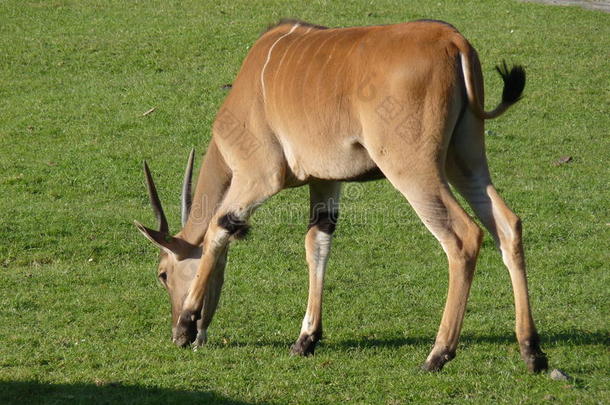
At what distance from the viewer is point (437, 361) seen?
5.64m

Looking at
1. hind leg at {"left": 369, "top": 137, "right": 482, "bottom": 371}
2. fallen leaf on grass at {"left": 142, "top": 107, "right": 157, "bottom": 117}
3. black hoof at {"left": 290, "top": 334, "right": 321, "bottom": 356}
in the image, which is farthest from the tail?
fallen leaf on grass at {"left": 142, "top": 107, "right": 157, "bottom": 117}

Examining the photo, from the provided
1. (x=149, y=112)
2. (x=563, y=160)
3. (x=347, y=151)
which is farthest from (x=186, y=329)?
(x=149, y=112)

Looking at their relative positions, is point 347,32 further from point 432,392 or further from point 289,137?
point 432,392

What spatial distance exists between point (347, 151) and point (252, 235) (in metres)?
3.86

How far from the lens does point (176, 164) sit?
39.1 feet

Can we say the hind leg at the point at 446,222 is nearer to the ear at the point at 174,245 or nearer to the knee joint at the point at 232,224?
the knee joint at the point at 232,224

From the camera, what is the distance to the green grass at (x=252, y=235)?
5.77m

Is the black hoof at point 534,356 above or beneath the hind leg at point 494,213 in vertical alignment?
beneath

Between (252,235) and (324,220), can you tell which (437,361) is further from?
(252,235)

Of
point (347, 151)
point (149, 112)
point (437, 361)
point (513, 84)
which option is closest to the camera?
point (437, 361)

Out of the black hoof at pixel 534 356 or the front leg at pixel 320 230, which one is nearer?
the black hoof at pixel 534 356

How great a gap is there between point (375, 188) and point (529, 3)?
29.1ft

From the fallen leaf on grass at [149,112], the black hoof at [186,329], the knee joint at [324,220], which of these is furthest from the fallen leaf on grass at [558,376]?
the fallen leaf on grass at [149,112]

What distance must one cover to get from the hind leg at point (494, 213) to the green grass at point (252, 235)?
0.24 m
